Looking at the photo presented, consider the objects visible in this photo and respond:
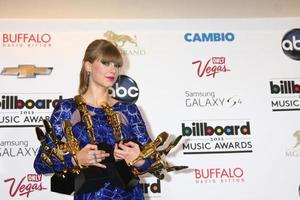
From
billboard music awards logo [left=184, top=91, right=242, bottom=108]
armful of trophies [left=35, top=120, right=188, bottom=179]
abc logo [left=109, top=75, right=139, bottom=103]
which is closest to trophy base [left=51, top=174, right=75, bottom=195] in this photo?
armful of trophies [left=35, top=120, right=188, bottom=179]

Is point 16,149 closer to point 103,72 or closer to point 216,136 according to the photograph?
point 103,72

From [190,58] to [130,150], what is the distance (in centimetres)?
80

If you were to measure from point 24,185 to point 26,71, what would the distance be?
0.55 meters

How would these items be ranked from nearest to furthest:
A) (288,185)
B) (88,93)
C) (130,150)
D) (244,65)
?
(130,150) → (88,93) → (288,185) → (244,65)

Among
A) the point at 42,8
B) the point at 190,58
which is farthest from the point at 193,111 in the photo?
the point at 42,8

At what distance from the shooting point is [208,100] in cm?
208

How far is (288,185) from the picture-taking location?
2.00 metres

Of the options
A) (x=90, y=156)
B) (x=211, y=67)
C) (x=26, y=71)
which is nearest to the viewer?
(x=90, y=156)

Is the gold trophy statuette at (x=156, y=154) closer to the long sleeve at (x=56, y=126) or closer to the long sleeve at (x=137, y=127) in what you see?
the long sleeve at (x=137, y=127)

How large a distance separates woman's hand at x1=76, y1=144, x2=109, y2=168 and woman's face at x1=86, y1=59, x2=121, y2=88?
334 millimetres

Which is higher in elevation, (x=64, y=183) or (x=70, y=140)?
(x=70, y=140)

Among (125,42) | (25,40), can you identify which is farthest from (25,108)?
(125,42)

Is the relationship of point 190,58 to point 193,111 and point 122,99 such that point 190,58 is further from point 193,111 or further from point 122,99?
point 122,99

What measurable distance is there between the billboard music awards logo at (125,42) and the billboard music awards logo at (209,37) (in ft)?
0.82
